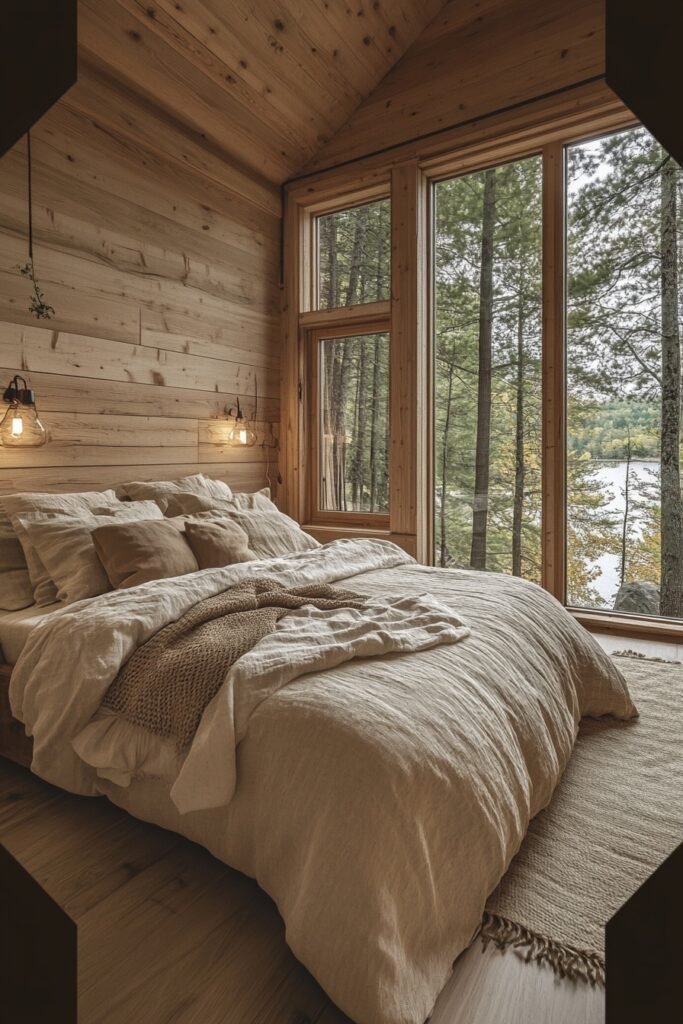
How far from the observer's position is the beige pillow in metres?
2.42

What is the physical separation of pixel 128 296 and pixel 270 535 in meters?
1.56

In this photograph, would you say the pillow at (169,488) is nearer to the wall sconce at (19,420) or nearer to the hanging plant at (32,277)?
the wall sconce at (19,420)

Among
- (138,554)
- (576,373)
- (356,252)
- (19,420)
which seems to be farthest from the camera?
(356,252)

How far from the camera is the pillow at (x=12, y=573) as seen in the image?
2268 millimetres

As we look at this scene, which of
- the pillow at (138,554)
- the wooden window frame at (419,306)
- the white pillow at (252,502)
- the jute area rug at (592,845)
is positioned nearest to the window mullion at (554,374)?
the wooden window frame at (419,306)

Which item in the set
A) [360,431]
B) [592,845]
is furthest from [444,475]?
[592,845]

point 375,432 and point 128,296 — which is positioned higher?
point 128,296

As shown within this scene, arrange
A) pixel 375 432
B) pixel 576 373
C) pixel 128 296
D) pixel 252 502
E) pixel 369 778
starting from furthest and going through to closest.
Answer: pixel 375 432 → pixel 576 373 → pixel 252 502 → pixel 128 296 → pixel 369 778

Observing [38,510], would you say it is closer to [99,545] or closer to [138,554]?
[99,545]

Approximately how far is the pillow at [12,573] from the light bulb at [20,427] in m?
0.38

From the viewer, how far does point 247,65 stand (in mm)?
3486

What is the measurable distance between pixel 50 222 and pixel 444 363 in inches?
94.0

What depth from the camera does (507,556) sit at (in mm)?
3805

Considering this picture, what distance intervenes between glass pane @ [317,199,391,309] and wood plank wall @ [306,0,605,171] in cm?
37
